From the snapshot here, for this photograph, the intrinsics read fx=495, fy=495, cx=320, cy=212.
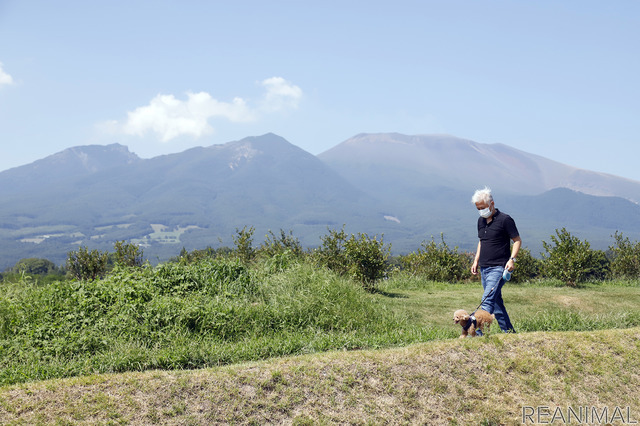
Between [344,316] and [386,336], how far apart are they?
3.41ft

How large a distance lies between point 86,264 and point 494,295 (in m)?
12.1

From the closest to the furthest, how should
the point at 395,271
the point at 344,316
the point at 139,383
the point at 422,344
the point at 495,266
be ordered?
the point at 139,383
the point at 422,344
the point at 495,266
the point at 344,316
the point at 395,271

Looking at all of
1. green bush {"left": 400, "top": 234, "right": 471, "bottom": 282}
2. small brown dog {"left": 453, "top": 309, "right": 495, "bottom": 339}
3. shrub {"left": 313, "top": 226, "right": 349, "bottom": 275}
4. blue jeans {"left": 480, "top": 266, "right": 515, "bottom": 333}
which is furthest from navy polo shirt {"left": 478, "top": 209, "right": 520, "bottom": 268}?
green bush {"left": 400, "top": 234, "right": 471, "bottom": 282}

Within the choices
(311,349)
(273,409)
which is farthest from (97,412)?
(311,349)

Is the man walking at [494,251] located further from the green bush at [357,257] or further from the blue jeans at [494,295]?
the green bush at [357,257]

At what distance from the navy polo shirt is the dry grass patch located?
1287mm

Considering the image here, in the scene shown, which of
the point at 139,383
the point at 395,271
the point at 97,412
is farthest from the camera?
the point at 395,271

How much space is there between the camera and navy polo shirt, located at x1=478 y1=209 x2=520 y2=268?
26.0 feet

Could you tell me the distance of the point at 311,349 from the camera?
24.7 feet

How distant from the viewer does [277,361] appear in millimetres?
6789

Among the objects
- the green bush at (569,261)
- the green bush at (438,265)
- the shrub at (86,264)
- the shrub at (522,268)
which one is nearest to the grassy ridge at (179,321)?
the shrub at (86,264)

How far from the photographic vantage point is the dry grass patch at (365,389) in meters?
5.68

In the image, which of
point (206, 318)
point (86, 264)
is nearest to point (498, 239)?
point (206, 318)

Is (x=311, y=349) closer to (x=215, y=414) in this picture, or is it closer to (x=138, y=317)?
(x=215, y=414)
